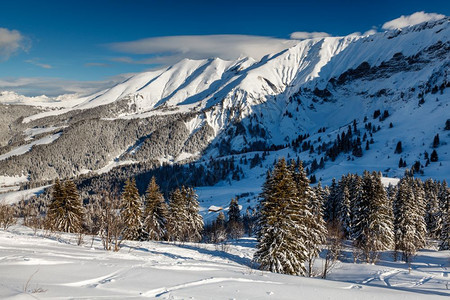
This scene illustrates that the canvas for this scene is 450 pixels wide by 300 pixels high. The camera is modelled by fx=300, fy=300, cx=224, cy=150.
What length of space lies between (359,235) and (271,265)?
20.4 m

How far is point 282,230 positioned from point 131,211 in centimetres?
2282

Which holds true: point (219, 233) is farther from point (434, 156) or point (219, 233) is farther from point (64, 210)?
point (434, 156)

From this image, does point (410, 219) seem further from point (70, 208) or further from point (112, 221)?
point (70, 208)

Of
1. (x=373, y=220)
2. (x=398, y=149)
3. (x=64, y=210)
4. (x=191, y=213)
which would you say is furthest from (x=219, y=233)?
(x=398, y=149)

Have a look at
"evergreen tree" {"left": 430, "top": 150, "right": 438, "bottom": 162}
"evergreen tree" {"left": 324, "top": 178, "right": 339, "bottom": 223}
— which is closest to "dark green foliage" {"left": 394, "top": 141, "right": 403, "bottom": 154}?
"evergreen tree" {"left": 430, "top": 150, "right": 438, "bottom": 162}

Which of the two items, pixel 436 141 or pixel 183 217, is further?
pixel 436 141

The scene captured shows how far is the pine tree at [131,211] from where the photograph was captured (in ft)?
129

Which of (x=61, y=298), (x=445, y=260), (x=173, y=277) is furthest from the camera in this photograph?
(x=445, y=260)

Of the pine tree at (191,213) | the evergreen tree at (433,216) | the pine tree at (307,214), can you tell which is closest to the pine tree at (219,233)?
the pine tree at (191,213)

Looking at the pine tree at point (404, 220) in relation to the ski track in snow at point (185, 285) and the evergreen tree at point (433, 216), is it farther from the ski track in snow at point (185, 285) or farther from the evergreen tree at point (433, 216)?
the ski track in snow at point (185, 285)

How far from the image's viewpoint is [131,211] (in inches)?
1582

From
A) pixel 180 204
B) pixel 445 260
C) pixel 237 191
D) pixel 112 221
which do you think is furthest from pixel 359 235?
pixel 237 191

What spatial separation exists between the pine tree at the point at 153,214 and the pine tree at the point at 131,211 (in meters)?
1.68

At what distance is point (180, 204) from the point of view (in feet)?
158
